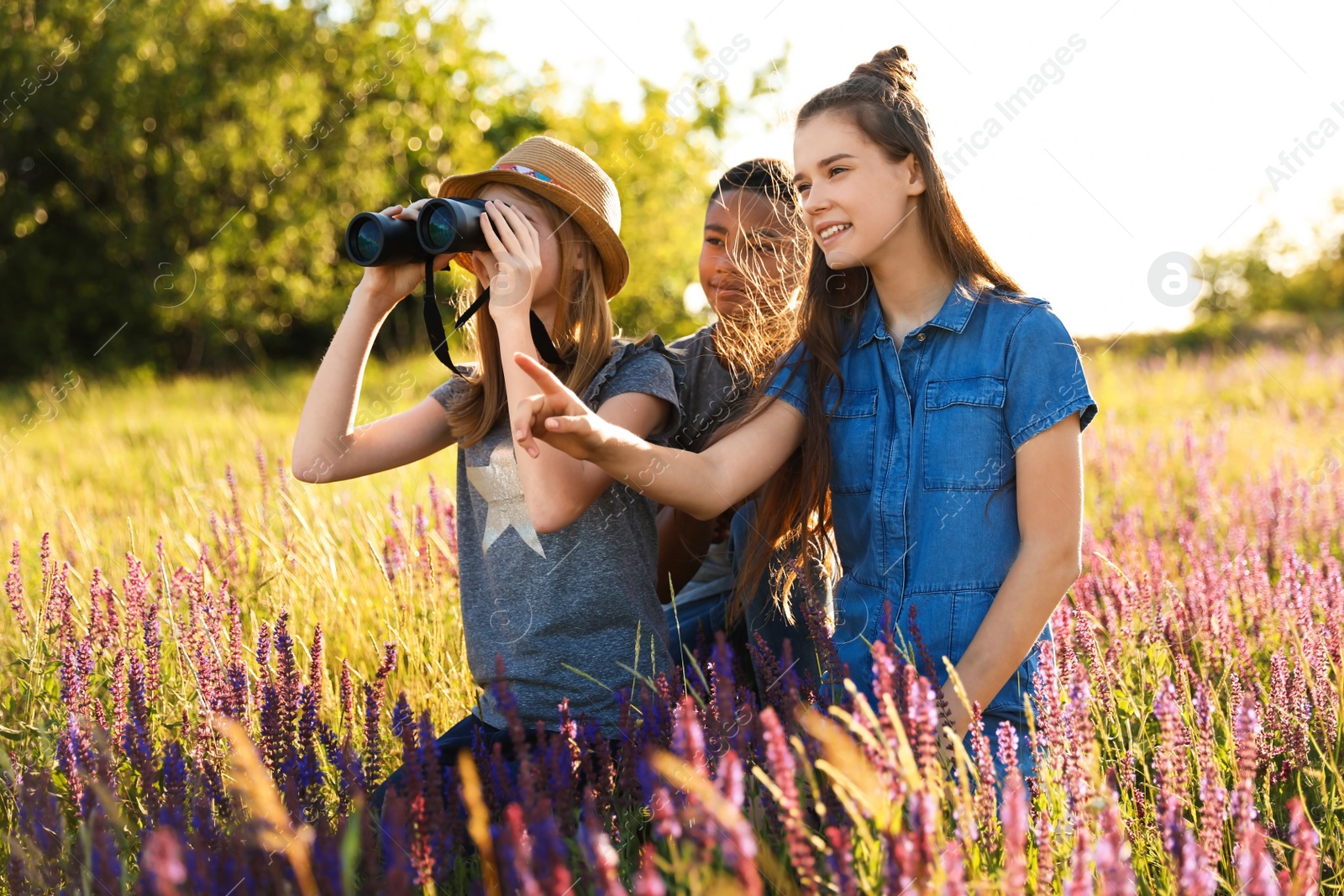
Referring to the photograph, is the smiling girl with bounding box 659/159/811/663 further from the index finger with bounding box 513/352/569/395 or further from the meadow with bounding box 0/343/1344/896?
the index finger with bounding box 513/352/569/395

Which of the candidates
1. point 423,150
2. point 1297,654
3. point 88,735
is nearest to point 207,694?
point 88,735

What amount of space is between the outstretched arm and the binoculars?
42cm

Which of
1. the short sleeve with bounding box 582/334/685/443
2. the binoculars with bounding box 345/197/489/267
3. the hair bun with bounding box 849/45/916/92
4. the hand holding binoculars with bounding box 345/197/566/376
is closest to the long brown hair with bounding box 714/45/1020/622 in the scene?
the hair bun with bounding box 849/45/916/92

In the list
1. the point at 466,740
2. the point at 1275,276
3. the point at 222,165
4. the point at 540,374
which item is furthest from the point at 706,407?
the point at 1275,276

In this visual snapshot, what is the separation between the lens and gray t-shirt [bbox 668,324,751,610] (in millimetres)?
2811

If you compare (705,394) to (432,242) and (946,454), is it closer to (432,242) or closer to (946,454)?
(946,454)

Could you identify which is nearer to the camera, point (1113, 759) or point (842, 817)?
point (842, 817)

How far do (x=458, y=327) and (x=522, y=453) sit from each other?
424 mm

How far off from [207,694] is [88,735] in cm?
22

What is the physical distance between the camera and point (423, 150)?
1920cm

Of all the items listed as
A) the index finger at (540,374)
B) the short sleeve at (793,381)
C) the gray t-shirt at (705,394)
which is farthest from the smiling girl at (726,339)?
the index finger at (540,374)

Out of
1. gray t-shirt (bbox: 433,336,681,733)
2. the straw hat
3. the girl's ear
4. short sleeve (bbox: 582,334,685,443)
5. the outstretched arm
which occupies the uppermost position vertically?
the straw hat

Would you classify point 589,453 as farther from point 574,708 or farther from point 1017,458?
point 1017,458

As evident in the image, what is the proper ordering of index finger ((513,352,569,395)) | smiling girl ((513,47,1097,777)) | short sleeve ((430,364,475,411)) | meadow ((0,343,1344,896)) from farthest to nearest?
short sleeve ((430,364,475,411)) → smiling girl ((513,47,1097,777)) → index finger ((513,352,569,395)) → meadow ((0,343,1344,896))
